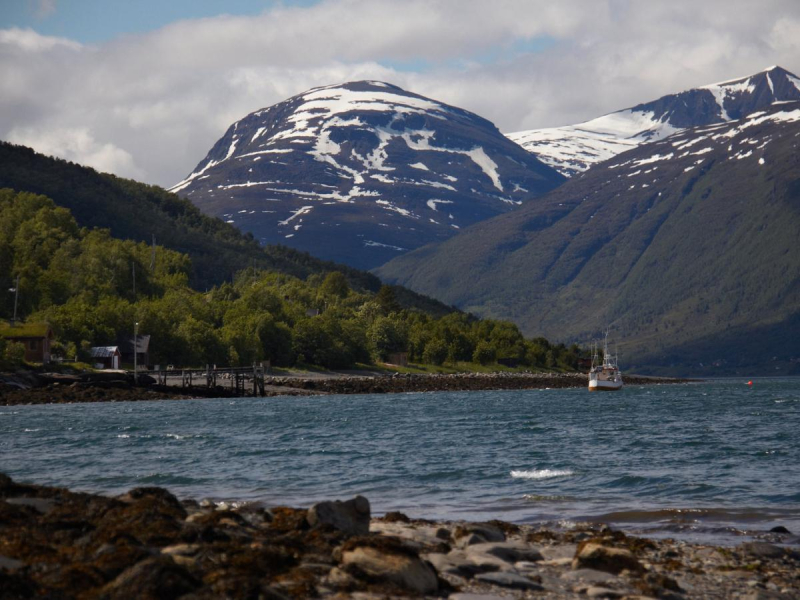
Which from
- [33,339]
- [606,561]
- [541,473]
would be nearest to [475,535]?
[606,561]

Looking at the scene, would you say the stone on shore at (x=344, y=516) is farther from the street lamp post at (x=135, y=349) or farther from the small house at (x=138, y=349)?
the small house at (x=138, y=349)

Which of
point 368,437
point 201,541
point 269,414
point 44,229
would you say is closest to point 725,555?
point 201,541

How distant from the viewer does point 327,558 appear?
63.2 feet

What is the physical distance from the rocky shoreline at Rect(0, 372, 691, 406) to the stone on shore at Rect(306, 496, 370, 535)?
84.3 m

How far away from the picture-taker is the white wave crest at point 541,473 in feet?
127

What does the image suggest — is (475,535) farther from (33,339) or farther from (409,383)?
(409,383)

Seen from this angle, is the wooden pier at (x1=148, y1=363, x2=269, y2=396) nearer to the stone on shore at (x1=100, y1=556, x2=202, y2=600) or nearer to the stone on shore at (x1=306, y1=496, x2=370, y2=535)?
the stone on shore at (x1=306, y1=496, x2=370, y2=535)

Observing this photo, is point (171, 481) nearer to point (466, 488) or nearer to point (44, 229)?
point (466, 488)

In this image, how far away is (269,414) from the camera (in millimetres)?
87875

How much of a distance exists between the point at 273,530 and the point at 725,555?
946 centimetres

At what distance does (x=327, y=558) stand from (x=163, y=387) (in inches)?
4154

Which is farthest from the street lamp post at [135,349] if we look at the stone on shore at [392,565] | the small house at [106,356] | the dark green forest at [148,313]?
the stone on shore at [392,565]

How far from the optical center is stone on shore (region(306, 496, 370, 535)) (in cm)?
2258

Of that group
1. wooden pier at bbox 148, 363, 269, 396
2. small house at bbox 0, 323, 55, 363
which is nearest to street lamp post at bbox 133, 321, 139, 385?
wooden pier at bbox 148, 363, 269, 396
